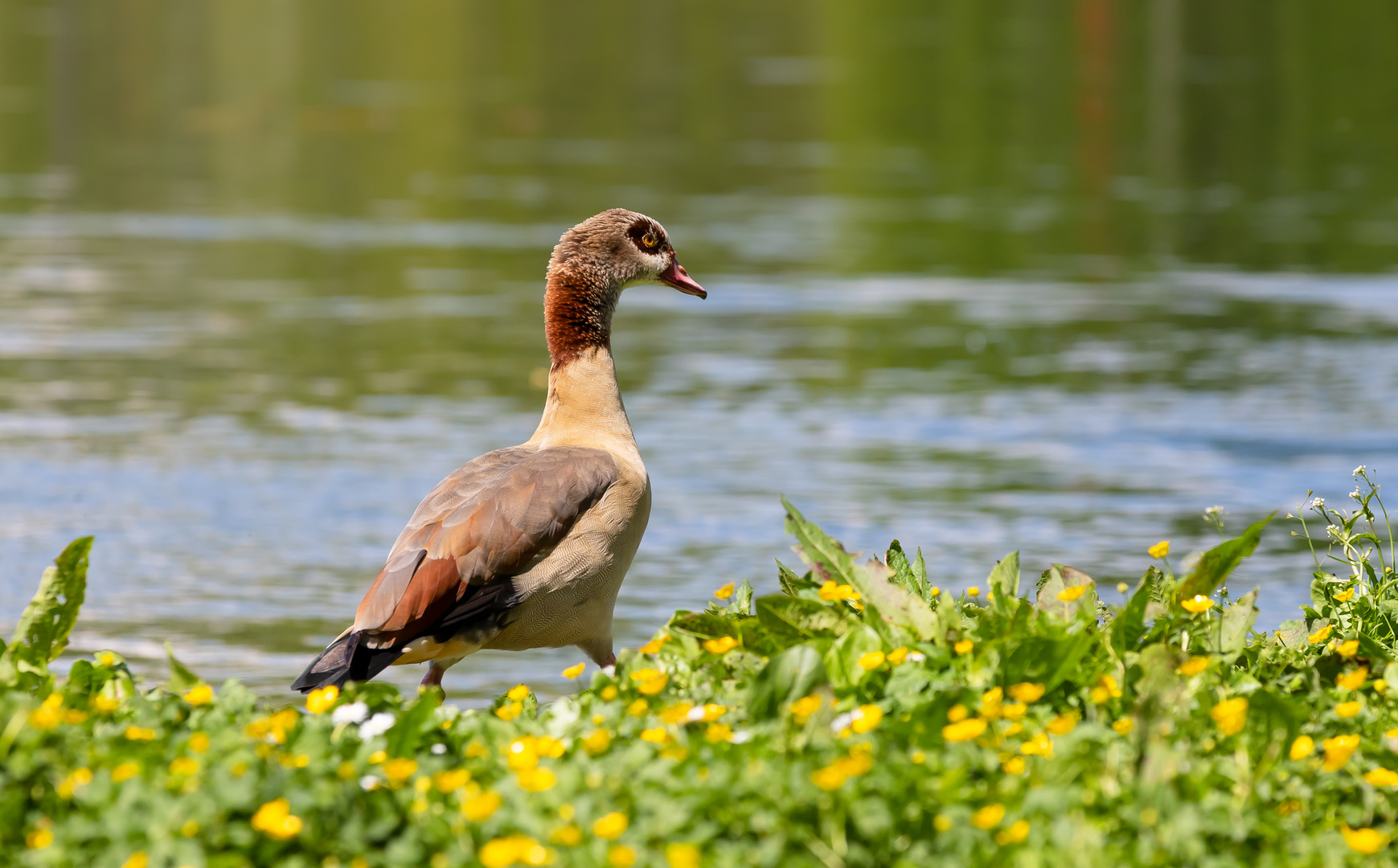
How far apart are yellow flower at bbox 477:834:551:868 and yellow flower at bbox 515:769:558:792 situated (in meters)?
0.16

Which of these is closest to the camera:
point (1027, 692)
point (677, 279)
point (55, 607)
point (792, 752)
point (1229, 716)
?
point (792, 752)

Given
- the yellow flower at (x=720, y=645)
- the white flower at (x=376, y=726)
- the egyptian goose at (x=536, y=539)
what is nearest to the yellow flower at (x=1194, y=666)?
the yellow flower at (x=720, y=645)

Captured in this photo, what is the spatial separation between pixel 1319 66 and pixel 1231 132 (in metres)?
9.37

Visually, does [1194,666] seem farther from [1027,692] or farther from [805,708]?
[805,708]

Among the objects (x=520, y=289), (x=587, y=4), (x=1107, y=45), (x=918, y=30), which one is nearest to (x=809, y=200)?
(x=520, y=289)

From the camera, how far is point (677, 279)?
6.85 meters

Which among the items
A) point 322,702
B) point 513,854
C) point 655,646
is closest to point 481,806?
point 513,854

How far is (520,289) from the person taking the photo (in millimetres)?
16141

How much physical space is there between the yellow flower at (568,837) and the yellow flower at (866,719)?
0.75 m

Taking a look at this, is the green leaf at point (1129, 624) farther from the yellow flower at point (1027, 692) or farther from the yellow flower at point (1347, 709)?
the yellow flower at point (1347, 709)

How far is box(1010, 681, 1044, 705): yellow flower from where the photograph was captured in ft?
13.3

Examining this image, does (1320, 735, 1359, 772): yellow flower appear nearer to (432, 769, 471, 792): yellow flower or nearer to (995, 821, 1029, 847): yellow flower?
(995, 821, 1029, 847): yellow flower

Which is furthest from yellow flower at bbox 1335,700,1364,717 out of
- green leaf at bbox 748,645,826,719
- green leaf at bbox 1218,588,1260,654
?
green leaf at bbox 748,645,826,719

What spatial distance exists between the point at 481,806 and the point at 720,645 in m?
1.29
